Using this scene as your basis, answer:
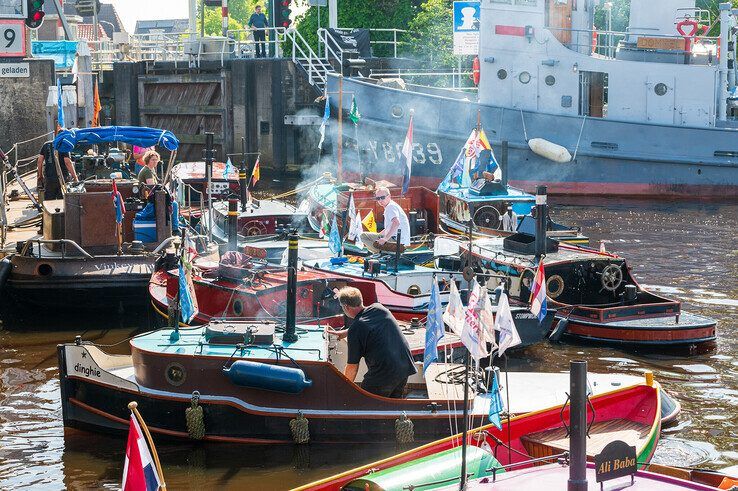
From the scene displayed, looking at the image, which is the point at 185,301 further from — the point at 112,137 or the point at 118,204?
the point at 112,137

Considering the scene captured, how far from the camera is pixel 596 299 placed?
15805 mm

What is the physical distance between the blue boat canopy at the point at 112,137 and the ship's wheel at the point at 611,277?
23.6ft

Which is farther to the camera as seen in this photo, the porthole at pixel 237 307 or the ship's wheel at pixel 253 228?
the ship's wheel at pixel 253 228

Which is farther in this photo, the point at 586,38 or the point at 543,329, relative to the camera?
the point at 586,38

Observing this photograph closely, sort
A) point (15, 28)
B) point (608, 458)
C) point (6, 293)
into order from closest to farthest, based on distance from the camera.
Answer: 1. point (608, 458)
2. point (6, 293)
3. point (15, 28)

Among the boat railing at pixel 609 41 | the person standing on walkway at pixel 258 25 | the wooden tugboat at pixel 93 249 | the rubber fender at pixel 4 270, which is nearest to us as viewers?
the wooden tugboat at pixel 93 249

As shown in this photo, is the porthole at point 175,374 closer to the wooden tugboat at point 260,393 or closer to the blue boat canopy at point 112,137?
the wooden tugboat at point 260,393

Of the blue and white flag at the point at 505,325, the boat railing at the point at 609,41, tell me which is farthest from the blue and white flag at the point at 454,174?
the blue and white flag at the point at 505,325

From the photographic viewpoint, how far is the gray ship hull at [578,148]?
3036cm

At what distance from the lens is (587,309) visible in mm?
15445

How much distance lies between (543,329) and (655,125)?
17.0 meters

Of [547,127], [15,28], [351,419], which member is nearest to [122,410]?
[351,419]

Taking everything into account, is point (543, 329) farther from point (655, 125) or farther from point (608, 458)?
point (655, 125)

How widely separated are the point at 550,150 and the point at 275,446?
811 inches
